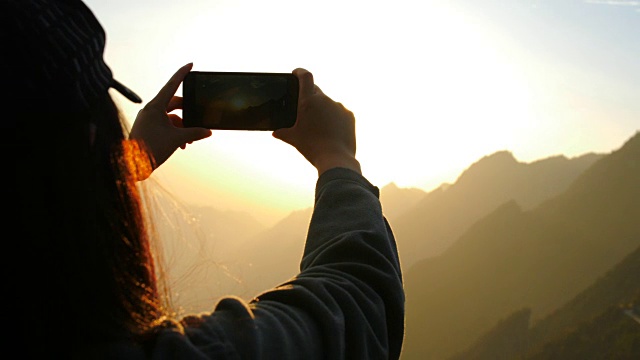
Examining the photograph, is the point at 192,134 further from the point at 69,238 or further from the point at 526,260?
the point at 526,260

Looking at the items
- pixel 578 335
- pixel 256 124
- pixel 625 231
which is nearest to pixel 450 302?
pixel 625 231

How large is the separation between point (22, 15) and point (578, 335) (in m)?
56.5

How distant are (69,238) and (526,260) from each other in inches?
3831

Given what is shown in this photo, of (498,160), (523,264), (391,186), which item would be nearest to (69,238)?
(523,264)

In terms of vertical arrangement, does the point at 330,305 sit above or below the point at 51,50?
below

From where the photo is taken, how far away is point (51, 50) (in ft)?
3.66

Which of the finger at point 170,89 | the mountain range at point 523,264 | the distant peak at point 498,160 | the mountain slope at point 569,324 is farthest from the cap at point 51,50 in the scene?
the distant peak at point 498,160

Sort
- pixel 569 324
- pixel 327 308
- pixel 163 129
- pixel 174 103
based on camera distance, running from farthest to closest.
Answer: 1. pixel 569 324
2. pixel 174 103
3. pixel 163 129
4. pixel 327 308

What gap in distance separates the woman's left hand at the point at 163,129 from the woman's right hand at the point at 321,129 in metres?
0.46

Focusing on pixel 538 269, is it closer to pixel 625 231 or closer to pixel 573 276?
pixel 573 276

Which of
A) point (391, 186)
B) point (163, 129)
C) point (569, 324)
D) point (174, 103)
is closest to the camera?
point (163, 129)

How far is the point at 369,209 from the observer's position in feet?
5.95

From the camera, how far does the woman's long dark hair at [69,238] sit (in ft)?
3.58

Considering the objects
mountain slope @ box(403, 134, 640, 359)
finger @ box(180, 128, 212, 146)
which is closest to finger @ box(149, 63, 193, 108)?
finger @ box(180, 128, 212, 146)
